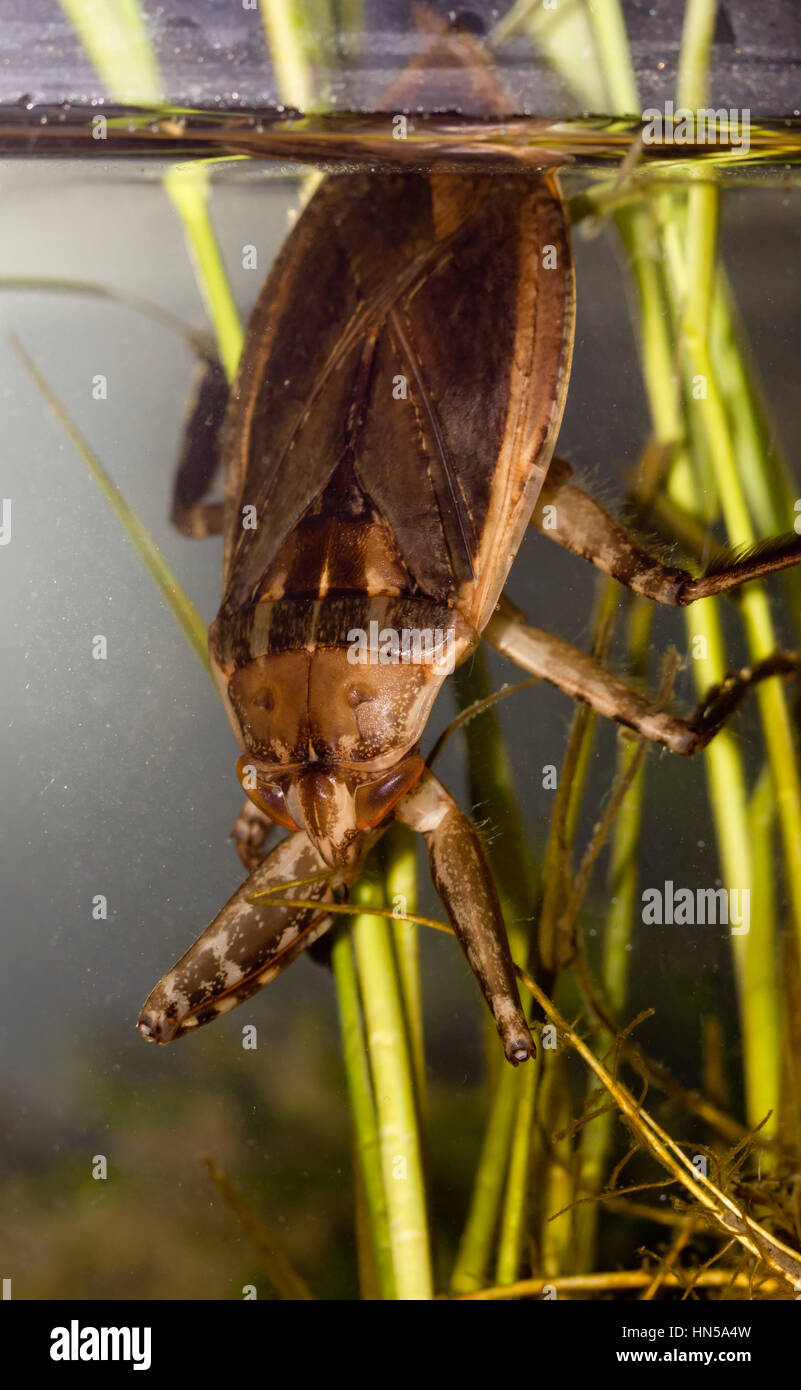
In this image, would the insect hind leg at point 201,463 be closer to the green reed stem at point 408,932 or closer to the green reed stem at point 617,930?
the green reed stem at point 408,932

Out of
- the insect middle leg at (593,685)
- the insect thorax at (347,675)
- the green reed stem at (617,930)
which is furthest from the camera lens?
the green reed stem at (617,930)

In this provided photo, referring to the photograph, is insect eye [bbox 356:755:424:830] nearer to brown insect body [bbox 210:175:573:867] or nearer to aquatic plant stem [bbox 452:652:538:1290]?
brown insect body [bbox 210:175:573:867]

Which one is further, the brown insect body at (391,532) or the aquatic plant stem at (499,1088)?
the aquatic plant stem at (499,1088)

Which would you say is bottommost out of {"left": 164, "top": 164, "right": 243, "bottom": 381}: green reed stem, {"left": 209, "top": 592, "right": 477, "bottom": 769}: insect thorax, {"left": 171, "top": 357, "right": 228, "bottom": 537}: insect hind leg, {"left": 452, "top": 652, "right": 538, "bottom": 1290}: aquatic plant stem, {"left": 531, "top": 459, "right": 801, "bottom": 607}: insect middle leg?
{"left": 452, "top": 652, "right": 538, "bottom": 1290}: aquatic plant stem

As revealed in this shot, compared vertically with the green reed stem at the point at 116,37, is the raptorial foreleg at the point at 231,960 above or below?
below

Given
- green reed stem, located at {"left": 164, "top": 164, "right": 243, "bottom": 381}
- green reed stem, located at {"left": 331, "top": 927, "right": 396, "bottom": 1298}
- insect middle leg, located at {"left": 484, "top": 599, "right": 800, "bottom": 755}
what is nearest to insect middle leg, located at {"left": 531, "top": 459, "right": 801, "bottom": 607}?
insect middle leg, located at {"left": 484, "top": 599, "right": 800, "bottom": 755}

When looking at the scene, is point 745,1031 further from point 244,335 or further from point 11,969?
point 244,335

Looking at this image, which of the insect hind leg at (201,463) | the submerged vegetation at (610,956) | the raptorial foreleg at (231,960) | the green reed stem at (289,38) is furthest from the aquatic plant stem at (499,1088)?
the green reed stem at (289,38)
